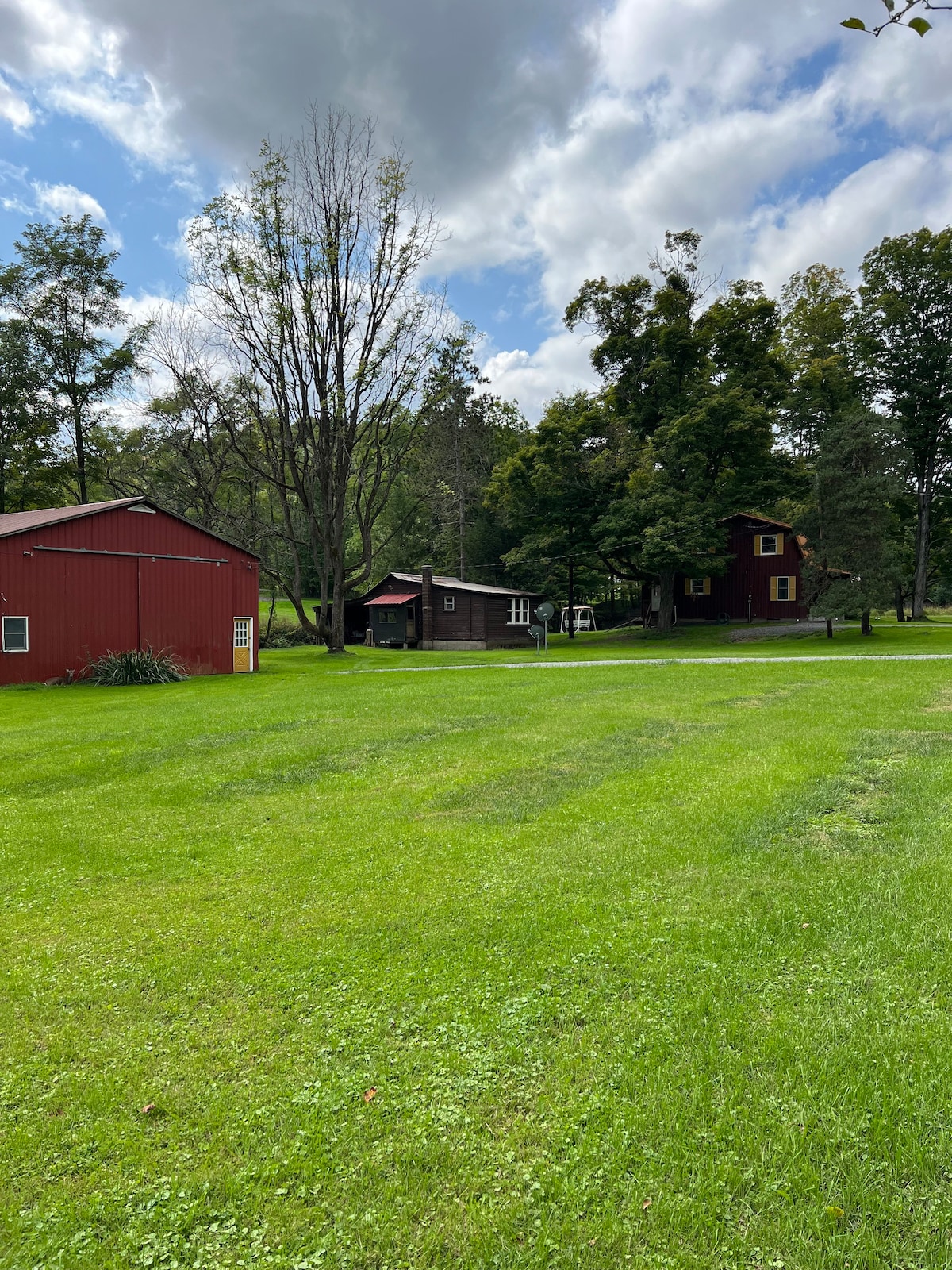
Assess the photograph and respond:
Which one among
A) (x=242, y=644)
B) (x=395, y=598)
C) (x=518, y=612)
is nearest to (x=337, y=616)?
(x=242, y=644)

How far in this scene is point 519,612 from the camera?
37.6 metres

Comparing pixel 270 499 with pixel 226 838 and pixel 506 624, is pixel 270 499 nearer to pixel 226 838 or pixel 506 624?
pixel 506 624

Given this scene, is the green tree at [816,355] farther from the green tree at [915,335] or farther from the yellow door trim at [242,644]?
the yellow door trim at [242,644]

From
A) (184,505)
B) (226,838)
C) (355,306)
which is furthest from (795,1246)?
(184,505)

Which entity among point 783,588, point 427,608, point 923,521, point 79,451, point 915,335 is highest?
point 915,335

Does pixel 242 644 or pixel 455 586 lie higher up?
pixel 455 586

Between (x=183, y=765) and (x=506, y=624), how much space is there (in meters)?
29.4

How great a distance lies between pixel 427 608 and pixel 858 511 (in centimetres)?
2031

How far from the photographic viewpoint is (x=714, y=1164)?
2258 millimetres

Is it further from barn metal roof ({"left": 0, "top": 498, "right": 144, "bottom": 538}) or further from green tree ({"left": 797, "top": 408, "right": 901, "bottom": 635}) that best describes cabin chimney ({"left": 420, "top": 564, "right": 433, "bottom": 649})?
green tree ({"left": 797, "top": 408, "right": 901, "bottom": 635})

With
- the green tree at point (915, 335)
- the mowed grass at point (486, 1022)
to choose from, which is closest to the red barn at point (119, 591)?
the mowed grass at point (486, 1022)

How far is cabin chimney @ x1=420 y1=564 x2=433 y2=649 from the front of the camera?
3641 centimetres

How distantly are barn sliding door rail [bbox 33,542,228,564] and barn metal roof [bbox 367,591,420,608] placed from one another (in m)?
14.2

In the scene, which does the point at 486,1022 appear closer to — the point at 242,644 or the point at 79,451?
the point at 242,644
